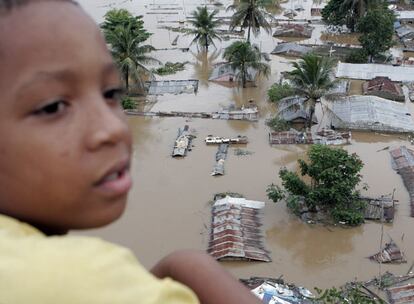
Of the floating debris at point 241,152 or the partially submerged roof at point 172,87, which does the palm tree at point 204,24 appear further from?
the floating debris at point 241,152

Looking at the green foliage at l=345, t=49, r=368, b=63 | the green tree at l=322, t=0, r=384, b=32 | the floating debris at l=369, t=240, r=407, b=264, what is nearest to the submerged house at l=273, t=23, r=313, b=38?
the green tree at l=322, t=0, r=384, b=32

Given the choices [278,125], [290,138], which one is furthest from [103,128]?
[278,125]

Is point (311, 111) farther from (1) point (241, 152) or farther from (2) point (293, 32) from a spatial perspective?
(2) point (293, 32)

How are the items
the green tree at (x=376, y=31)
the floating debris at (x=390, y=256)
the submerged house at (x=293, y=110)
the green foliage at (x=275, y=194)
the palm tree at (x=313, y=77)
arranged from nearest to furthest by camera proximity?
1. the floating debris at (x=390, y=256)
2. the green foliage at (x=275, y=194)
3. the palm tree at (x=313, y=77)
4. the submerged house at (x=293, y=110)
5. the green tree at (x=376, y=31)

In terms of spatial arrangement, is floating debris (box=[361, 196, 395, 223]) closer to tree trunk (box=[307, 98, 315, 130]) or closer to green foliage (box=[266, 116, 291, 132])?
tree trunk (box=[307, 98, 315, 130])

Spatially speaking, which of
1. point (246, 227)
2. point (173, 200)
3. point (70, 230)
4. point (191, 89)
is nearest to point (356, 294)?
point (246, 227)

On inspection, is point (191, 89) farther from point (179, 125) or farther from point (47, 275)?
point (47, 275)

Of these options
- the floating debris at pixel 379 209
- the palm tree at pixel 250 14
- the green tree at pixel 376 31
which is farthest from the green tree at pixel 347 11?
the floating debris at pixel 379 209
